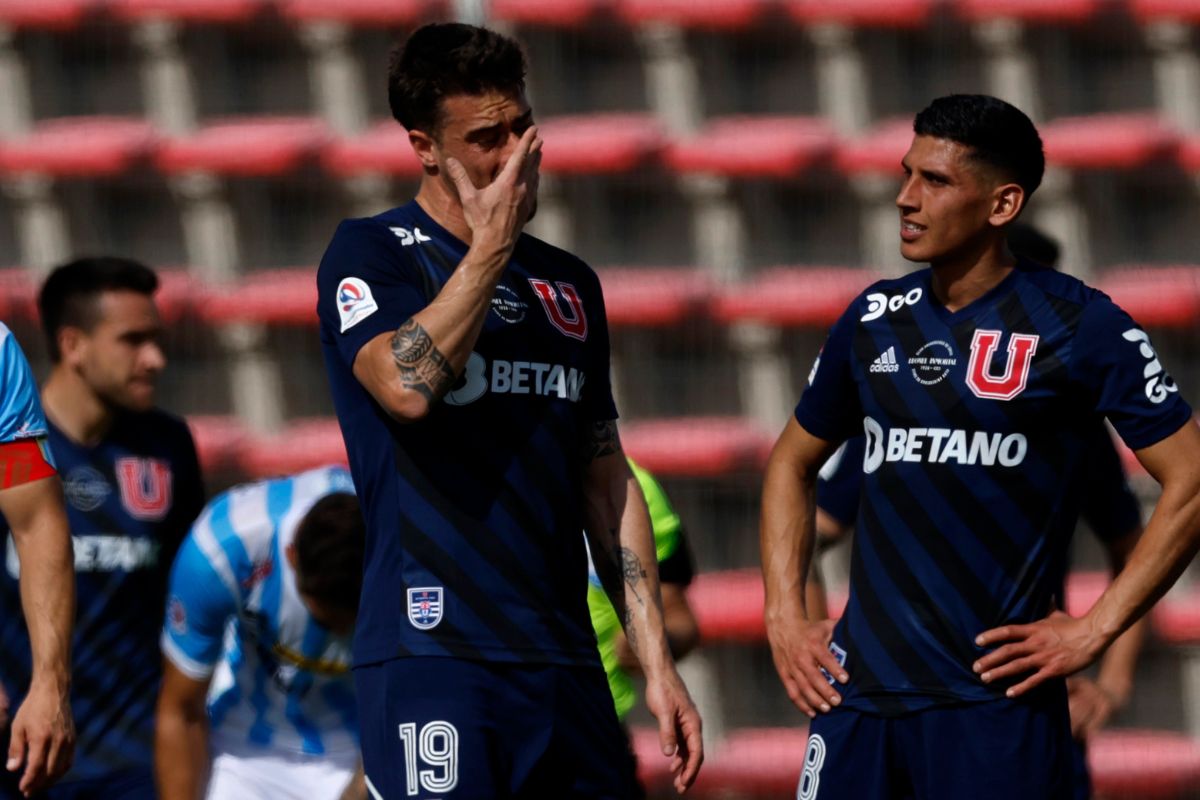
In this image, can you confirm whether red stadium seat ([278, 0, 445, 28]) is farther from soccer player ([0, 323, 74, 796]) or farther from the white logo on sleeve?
the white logo on sleeve

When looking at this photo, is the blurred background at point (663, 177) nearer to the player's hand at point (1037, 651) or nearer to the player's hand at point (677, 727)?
the player's hand at point (1037, 651)

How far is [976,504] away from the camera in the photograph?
13.2 feet

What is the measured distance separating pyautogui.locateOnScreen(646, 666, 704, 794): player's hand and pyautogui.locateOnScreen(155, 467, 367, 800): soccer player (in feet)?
4.26

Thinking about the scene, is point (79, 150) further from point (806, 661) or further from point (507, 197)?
point (507, 197)

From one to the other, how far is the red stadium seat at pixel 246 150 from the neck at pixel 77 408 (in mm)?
2333

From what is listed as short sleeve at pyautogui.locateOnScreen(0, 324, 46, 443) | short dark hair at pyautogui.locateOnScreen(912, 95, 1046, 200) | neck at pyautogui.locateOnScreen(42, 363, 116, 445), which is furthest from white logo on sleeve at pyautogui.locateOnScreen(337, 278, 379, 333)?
neck at pyautogui.locateOnScreen(42, 363, 116, 445)

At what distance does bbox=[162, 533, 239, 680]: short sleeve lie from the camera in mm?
5047

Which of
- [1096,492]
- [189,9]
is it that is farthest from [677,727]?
[189,9]

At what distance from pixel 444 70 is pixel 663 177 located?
4249 mm

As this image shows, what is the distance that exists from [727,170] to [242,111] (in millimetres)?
2031

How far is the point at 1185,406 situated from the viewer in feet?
13.1

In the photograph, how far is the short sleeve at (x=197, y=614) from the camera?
5.05 m

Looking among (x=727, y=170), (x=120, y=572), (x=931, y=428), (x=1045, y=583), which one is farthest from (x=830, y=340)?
(x=727, y=170)

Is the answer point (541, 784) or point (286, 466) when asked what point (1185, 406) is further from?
point (286, 466)
